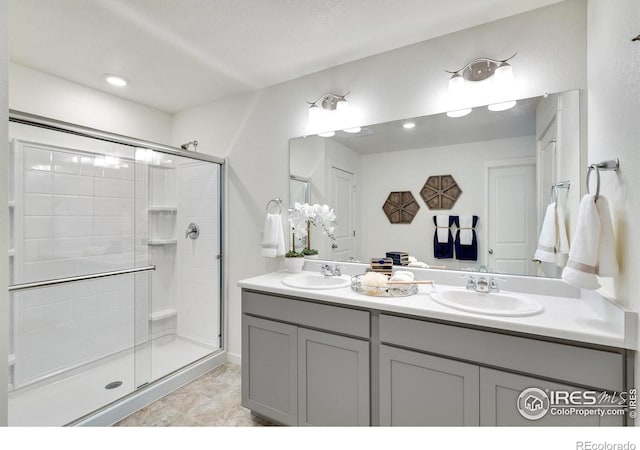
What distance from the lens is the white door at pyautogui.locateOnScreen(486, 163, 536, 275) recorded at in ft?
5.32

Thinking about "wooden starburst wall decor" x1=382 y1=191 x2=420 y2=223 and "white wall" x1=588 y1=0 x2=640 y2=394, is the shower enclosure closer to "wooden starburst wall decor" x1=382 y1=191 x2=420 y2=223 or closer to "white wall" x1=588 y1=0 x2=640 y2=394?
"wooden starburst wall decor" x1=382 y1=191 x2=420 y2=223

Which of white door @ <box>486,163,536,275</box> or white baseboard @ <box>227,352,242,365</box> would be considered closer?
white door @ <box>486,163,536,275</box>

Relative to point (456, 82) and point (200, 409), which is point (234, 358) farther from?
point (456, 82)

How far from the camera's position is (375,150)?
81.6 inches

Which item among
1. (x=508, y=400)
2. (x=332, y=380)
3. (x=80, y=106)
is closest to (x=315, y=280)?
(x=332, y=380)

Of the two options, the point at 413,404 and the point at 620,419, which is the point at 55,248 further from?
the point at 620,419

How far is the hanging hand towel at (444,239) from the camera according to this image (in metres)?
1.84

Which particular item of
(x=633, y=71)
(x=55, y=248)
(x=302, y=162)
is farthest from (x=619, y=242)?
(x=55, y=248)

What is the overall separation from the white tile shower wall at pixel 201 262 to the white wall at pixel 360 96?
144 millimetres

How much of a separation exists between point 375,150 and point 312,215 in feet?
2.17

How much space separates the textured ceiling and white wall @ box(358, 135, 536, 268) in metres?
0.72

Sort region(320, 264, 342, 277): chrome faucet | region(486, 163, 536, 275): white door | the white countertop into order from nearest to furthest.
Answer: the white countertop → region(486, 163, 536, 275): white door → region(320, 264, 342, 277): chrome faucet

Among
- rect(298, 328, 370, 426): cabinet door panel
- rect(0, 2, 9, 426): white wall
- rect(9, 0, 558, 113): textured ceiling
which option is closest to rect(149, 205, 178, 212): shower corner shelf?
rect(9, 0, 558, 113): textured ceiling

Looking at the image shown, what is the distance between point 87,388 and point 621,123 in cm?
330
